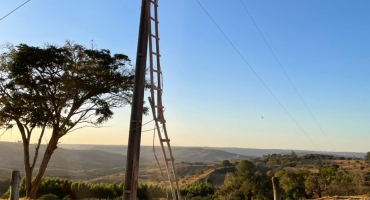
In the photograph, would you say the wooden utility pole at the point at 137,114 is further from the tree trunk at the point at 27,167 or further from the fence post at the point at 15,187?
the tree trunk at the point at 27,167

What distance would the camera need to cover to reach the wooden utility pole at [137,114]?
545 cm

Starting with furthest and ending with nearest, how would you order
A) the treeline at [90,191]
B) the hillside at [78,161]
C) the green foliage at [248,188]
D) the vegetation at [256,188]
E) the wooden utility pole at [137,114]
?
the hillside at [78,161], the treeline at [90,191], the green foliage at [248,188], the vegetation at [256,188], the wooden utility pole at [137,114]

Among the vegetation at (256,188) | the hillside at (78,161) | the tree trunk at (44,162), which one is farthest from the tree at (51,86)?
the hillside at (78,161)

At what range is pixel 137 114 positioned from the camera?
5.59 meters

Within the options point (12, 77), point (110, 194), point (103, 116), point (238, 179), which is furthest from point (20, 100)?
point (238, 179)

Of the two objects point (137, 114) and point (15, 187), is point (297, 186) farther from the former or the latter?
point (137, 114)

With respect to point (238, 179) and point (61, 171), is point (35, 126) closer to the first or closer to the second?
point (238, 179)

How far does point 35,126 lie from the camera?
14406mm

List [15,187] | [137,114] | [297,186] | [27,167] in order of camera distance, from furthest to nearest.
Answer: [297,186]
[27,167]
[15,187]
[137,114]

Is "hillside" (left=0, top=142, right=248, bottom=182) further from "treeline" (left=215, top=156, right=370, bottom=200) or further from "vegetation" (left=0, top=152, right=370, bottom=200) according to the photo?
"treeline" (left=215, top=156, right=370, bottom=200)

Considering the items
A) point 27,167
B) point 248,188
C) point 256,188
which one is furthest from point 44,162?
point 248,188

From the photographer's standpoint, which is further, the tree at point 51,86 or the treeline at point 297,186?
the treeline at point 297,186

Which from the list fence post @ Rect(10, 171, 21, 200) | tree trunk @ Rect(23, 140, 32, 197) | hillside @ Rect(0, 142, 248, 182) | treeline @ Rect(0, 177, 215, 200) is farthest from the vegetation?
hillside @ Rect(0, 142, 248, 182)

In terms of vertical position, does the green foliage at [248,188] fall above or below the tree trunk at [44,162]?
below
